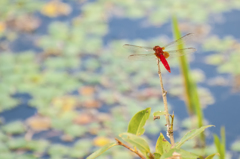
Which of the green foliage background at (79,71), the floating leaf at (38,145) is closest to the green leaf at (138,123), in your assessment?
the green foliage background at (79,71)

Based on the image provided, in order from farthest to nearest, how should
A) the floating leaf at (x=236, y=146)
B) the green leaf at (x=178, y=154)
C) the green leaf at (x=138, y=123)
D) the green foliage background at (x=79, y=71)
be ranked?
the green foliage background at (x=79, y=71), the floating leaf at (x=236, y=146), the green leaf at (x=138, y=123), the green leaf at (x=178, y=154)

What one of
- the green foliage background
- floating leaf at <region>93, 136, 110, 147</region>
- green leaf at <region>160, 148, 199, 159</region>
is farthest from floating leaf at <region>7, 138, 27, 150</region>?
green leaf at <region>160, 148, 199, 159</region>

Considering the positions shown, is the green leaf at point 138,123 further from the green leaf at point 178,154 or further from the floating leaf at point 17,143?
the floating leaf at point 17,143

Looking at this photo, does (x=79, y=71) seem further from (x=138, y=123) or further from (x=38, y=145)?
(x=138, y=123)

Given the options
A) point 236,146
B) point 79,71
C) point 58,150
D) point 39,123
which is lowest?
point 236,146

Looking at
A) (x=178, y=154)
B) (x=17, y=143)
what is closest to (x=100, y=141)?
(x=17, y=143)

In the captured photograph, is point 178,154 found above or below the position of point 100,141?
below

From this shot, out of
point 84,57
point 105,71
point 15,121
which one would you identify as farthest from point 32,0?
point 15,121

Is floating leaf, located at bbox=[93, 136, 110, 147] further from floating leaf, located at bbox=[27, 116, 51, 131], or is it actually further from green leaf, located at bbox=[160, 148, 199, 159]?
green leaf, located at bbox=[160, 148, 199, 159]

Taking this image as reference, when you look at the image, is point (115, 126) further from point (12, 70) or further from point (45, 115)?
point (12, 70)

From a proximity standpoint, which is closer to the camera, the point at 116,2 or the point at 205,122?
the point at 205,122

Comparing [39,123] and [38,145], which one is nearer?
[38,145]
